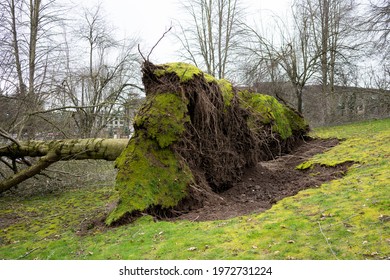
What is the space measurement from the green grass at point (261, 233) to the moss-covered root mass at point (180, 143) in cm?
78

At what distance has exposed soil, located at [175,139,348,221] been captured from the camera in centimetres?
573

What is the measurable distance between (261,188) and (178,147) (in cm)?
216

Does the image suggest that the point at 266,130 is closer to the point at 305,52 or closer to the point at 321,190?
the point at 321,190

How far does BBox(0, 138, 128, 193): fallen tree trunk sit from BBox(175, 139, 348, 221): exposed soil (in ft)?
10.3

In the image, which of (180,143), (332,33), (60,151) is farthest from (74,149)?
(332,33)

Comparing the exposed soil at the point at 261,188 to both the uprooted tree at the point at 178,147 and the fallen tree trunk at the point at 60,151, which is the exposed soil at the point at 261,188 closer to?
the uprooted tree at the point at 178,147

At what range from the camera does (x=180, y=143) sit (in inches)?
259

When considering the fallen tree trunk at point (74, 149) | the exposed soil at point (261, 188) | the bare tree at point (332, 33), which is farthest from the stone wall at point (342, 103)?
the fallen tree trunk at point (74, 149)

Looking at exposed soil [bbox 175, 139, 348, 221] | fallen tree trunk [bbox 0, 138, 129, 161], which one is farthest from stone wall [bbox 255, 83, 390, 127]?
fallen tree trunk [bbox 0, 138, 129, 161]

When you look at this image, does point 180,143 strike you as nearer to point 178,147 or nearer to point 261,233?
point 178,147

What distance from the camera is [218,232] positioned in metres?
4.37

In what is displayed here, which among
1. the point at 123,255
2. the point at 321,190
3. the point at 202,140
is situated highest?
A: the point at 202,140
